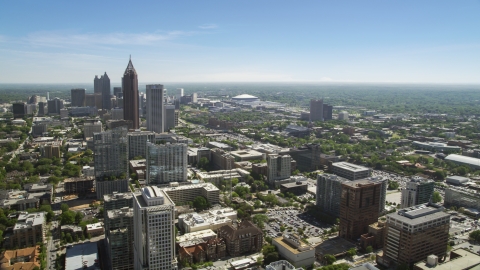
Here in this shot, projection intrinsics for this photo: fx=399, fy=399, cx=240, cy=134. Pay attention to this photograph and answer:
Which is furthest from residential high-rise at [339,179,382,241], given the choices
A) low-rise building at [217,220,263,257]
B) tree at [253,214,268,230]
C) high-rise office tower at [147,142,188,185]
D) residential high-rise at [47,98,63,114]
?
residential high-rise at [47,98,63,114]

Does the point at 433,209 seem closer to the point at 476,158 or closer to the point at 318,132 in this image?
the point at 476,158

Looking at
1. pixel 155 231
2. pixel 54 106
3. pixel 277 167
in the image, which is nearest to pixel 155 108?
pixel 277 167

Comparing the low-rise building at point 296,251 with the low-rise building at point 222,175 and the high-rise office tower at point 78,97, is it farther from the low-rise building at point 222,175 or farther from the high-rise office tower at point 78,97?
the high-rise office tower at point 78,97

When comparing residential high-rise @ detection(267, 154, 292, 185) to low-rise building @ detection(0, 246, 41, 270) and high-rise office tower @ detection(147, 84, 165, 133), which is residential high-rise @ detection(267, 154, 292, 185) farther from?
high-rise office tower @ detection(147, 84, 165, 133)

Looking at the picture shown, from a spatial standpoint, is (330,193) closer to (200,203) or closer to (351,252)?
(351,252)

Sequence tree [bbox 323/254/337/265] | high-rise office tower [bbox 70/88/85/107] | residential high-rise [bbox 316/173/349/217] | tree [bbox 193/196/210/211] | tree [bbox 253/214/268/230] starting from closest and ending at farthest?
tree [bbox 323/254/337/265] → tree [bbox 253/214/268/230] → residential high-rise [bbox 316/173/349/217] → tree [bbox 193/196/210/211] → high-rise office tower [bbox 70/88/85/107]

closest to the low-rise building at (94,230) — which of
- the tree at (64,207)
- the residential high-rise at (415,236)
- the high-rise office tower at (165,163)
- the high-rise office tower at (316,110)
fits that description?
the tree at (64,207)
